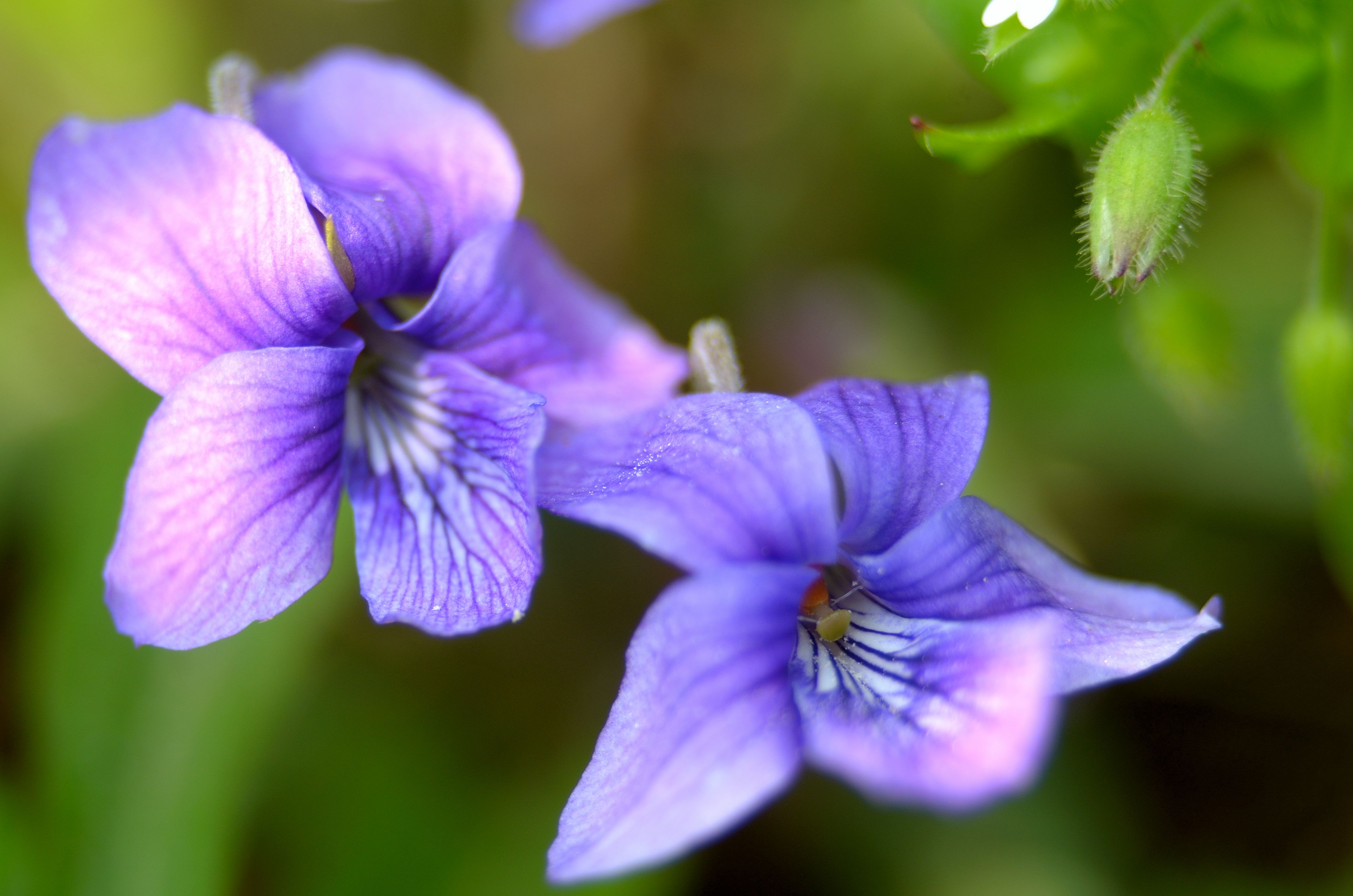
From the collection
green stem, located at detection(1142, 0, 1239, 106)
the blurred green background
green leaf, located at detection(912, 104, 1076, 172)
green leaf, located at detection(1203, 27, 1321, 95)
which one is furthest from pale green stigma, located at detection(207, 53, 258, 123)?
green leaf, located at detection(1203, 27, 1321, 95)

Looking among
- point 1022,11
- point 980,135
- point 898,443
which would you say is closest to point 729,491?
point 898,443

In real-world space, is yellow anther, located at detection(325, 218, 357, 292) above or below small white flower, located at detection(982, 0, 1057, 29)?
below

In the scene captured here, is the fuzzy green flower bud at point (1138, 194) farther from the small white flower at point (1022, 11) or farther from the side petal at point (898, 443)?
the side petal at point (898, 443)

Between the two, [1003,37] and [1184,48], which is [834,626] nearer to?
[1003,37]

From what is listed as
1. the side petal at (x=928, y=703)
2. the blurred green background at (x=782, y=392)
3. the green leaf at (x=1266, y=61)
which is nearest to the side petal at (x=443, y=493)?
the side petal at (x=928, y=703)

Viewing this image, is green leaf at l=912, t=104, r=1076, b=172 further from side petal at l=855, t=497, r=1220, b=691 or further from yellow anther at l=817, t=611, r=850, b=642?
yellow anther at l=817, t=611, r=850, b=642
